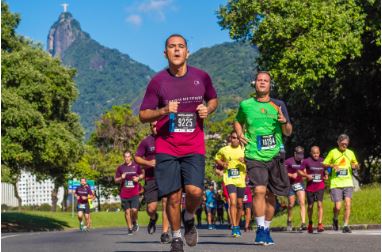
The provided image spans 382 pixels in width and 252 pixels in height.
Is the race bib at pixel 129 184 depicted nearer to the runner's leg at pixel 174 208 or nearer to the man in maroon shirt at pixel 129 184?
the man in maroon shirt at pixel 129 184

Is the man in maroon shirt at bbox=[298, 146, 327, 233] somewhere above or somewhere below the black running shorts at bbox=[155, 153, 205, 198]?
above

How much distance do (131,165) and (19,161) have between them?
1805 centimetres

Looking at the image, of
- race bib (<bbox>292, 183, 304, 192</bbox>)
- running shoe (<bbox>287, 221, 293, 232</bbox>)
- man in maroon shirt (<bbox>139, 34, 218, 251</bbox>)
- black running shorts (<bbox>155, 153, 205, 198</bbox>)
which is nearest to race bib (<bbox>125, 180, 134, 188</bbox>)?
race bib (<bbox>292, 183, 304, 192</bbox>)

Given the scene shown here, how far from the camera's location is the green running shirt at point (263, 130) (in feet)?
38.7

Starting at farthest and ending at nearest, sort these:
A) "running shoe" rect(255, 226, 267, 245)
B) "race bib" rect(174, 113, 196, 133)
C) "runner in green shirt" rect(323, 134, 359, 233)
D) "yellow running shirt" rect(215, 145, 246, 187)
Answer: "runner in green shirt" rect(323, 134, 359, 233) < "yellow running shirt" rect(215, 145, 246, 187) < "running shoe" rect(255, 226, 267, 245) < "race bib" rect(174, 113, 196, 133)

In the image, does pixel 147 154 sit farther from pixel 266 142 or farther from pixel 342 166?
pixel 342 166

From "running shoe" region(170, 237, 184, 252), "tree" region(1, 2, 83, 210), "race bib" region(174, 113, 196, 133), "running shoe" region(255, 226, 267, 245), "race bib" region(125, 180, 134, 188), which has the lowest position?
"running shoe" region(170, 237, 184, 252)

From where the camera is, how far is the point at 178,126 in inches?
344

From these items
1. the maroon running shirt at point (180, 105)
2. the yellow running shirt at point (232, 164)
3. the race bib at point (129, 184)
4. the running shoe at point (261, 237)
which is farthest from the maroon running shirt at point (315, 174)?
the maroon running shirt at point (180, 105)

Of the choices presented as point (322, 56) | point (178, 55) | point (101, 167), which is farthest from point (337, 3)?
point (101, 167)

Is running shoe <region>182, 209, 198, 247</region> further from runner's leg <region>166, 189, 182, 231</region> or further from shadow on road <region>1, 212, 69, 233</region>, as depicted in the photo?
shadow on road <region>1, 212, 69, 233</region>

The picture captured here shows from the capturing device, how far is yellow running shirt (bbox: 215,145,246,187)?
17.7m

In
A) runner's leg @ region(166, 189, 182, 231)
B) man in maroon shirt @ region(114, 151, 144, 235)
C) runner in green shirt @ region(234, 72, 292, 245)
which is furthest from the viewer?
man in maroon shirt @ region(114, 151, 144, 235)

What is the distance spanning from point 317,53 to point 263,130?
21849 millimetres
